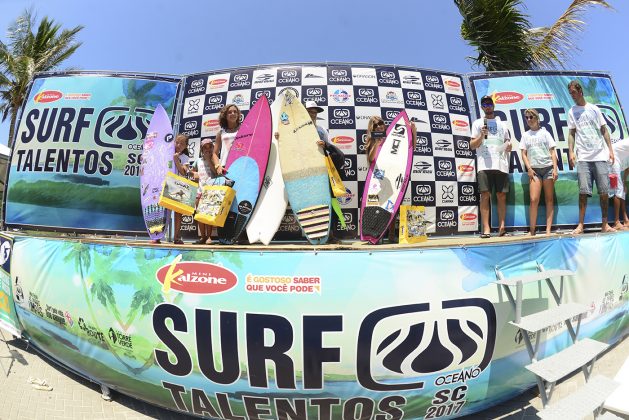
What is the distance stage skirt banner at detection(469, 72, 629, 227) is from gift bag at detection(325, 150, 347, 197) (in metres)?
2.47

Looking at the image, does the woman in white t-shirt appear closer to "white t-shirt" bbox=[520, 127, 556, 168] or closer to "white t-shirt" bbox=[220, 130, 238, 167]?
"white t-shirt" bbox=[520, 127, 556, 168]

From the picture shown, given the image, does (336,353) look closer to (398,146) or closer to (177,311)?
(177,311)

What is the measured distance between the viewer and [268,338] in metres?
2.26

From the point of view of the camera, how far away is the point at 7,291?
388cm

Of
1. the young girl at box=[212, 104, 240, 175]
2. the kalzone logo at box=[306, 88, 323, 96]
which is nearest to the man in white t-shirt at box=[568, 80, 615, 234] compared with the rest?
the kalzone logo at box=[306, 88, 323, 96]

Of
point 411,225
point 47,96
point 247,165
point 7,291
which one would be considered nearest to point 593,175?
point 411,225

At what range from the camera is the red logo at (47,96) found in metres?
5.23

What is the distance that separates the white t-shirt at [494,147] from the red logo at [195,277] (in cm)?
374

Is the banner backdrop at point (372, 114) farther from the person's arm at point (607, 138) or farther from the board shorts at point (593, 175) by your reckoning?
the person's arm at point (607, 138)

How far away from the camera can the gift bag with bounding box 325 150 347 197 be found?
3781 mm

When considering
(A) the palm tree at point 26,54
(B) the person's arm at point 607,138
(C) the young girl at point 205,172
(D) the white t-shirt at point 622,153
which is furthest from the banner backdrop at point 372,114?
(A) the palm tree at point 26,54

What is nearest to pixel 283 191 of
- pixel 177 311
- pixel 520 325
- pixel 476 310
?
pixel 177 311

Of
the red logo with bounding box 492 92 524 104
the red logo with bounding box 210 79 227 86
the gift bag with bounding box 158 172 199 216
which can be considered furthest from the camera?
the red logo with bounding box 492 92 524 104

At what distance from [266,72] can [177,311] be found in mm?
3720
